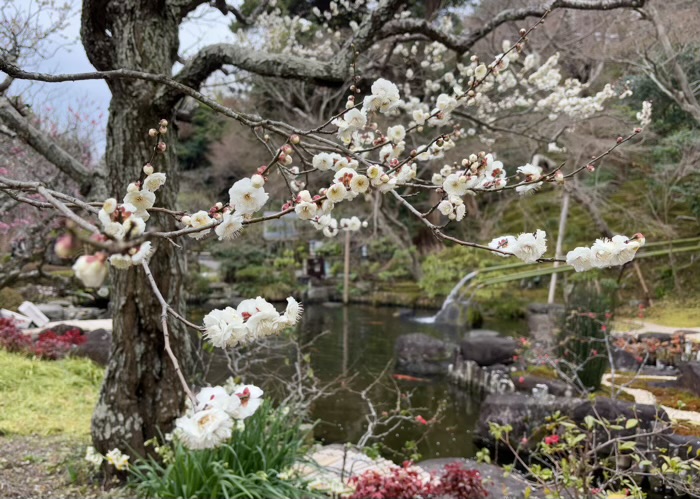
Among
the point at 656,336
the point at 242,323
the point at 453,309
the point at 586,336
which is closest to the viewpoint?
the point at 242,323

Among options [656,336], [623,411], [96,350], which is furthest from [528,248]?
[656,336]

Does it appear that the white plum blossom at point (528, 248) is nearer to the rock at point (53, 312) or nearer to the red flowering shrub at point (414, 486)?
the red flowering shrub at point (414, 486)

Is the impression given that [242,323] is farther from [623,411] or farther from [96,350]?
[96,350]

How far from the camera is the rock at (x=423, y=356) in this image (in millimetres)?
7293

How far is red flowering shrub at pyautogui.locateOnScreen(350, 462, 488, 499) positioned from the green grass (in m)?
2.39

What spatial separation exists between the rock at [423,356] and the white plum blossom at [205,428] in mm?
6587

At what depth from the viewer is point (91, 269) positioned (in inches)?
22.6

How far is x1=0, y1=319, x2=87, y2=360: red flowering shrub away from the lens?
5676 mm

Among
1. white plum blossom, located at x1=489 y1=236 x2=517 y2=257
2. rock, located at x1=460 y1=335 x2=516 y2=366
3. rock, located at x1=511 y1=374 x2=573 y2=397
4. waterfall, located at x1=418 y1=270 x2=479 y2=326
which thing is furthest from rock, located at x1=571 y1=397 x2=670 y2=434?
waterfall, located at x1=418 y1=270 x2=479 y2=326

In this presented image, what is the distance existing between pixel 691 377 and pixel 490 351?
7.56 ft

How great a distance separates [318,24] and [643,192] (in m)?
8.39

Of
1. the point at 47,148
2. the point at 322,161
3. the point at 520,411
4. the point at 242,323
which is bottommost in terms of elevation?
the point at 520,411

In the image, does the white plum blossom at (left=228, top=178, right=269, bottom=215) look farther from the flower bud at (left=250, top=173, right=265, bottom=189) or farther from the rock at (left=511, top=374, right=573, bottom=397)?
the rock at (left=511, top=374, right=573, bottom=397)

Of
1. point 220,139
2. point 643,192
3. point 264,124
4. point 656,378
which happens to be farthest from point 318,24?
point 264,124
